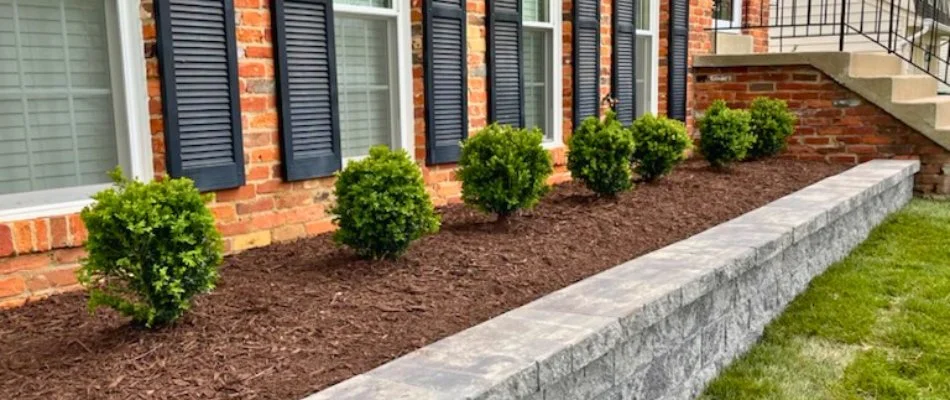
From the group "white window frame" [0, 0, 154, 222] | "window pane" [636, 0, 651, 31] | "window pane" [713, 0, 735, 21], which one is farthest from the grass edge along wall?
"window pane" [713, 0, 735, 21]

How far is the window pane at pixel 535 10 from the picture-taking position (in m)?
5.36

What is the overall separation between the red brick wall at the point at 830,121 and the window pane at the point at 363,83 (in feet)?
14.2

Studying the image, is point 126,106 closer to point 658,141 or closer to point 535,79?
point 535,79

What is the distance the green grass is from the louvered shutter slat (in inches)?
89.6

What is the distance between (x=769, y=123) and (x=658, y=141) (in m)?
2.01

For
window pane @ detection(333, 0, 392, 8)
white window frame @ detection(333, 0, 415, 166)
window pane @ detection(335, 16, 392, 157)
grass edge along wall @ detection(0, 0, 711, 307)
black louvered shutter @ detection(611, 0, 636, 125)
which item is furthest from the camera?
black louvered shutter @ detection(611, 0, 636, 125)

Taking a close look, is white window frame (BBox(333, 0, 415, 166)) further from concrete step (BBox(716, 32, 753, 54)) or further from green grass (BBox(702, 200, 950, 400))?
concrete step (BBox(716, 32, 753, 54))

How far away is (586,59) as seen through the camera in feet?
19.0

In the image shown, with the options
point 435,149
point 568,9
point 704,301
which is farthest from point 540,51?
point 704,301

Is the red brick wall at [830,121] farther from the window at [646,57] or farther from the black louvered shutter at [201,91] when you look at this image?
the black louvered shutter at [201,91]

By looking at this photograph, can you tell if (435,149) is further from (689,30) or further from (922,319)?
(689,30)

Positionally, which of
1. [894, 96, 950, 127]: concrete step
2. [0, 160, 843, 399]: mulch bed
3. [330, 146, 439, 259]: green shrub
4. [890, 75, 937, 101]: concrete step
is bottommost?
[0, 160, 843, 399]: mulch bed


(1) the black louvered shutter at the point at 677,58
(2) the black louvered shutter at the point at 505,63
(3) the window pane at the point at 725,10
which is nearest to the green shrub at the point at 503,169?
(2) the black louvered shutter at the point at 505,63

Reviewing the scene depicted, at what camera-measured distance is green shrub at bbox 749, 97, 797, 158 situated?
22.0 feet
